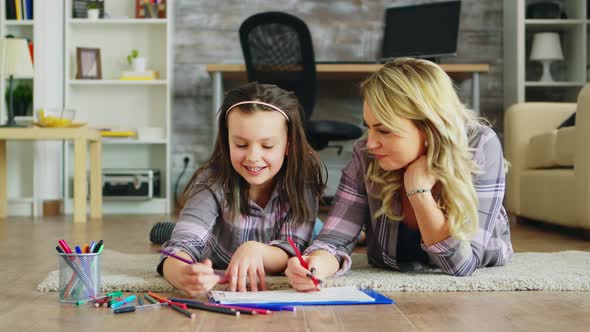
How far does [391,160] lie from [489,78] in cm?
334

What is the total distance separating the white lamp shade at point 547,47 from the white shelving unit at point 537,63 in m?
0.08

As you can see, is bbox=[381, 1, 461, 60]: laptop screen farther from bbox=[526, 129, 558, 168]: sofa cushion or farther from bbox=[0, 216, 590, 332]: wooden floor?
bbox=[0, 216, 590, 332]: wooden floor

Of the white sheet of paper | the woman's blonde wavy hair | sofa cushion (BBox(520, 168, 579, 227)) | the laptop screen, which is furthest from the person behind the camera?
the laptop screen

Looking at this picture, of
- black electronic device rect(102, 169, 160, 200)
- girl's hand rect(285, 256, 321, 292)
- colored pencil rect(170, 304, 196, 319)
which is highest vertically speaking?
girl's hand rect(285, 256, 321, 292)

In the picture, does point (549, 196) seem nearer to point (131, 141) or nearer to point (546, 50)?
point (546, 50)

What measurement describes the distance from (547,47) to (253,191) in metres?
3.15

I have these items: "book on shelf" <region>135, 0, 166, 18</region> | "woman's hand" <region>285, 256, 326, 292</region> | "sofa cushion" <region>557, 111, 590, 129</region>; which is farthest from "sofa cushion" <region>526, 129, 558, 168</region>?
"book on shelf" <region>135, 0, 166, 18</region>

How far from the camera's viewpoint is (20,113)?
419cm

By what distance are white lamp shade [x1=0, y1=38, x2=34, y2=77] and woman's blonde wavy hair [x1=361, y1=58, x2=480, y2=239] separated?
111 inches

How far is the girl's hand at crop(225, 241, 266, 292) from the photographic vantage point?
1.30m

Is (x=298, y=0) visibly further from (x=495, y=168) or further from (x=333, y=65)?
(x=495, y=168)

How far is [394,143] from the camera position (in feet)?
4.50

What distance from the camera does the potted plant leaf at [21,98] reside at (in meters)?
4.17

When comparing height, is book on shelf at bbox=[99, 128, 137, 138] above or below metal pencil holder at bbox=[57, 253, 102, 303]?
above
